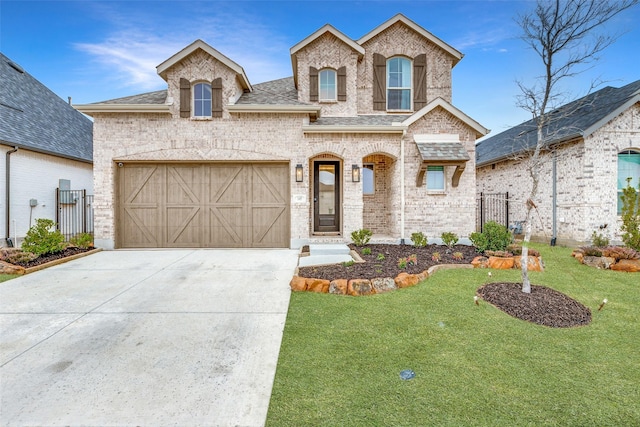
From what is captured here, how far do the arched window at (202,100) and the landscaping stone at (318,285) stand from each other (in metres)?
6.95

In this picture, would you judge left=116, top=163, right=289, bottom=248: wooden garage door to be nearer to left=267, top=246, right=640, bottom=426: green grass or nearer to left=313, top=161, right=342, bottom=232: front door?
left=313, top=161, right=342, bottom=232: front door

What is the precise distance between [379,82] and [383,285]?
8.55m

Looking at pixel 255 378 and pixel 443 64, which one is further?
pixel 443 64

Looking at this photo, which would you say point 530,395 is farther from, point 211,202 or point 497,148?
point 497,148

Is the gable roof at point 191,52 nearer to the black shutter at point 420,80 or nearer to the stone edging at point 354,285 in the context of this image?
the black shutter at point 420,80

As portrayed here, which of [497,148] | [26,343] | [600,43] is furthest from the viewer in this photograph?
[497,148]

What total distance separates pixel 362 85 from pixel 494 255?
7.46m

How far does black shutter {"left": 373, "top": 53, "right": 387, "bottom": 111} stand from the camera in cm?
1091

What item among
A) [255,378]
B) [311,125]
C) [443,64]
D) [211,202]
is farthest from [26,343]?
[443,64]

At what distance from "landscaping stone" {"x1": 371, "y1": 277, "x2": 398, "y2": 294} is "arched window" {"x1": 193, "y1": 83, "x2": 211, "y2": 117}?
758cm

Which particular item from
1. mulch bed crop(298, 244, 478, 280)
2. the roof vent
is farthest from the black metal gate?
the roof vent

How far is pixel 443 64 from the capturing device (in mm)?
11055

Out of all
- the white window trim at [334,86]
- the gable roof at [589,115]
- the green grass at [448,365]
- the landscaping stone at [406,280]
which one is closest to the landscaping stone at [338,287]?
the green grass at [448,365]

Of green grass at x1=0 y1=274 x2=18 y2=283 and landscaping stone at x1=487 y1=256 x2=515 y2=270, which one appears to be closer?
green grass at x1=0 y1=274 x2=18 y2=283
